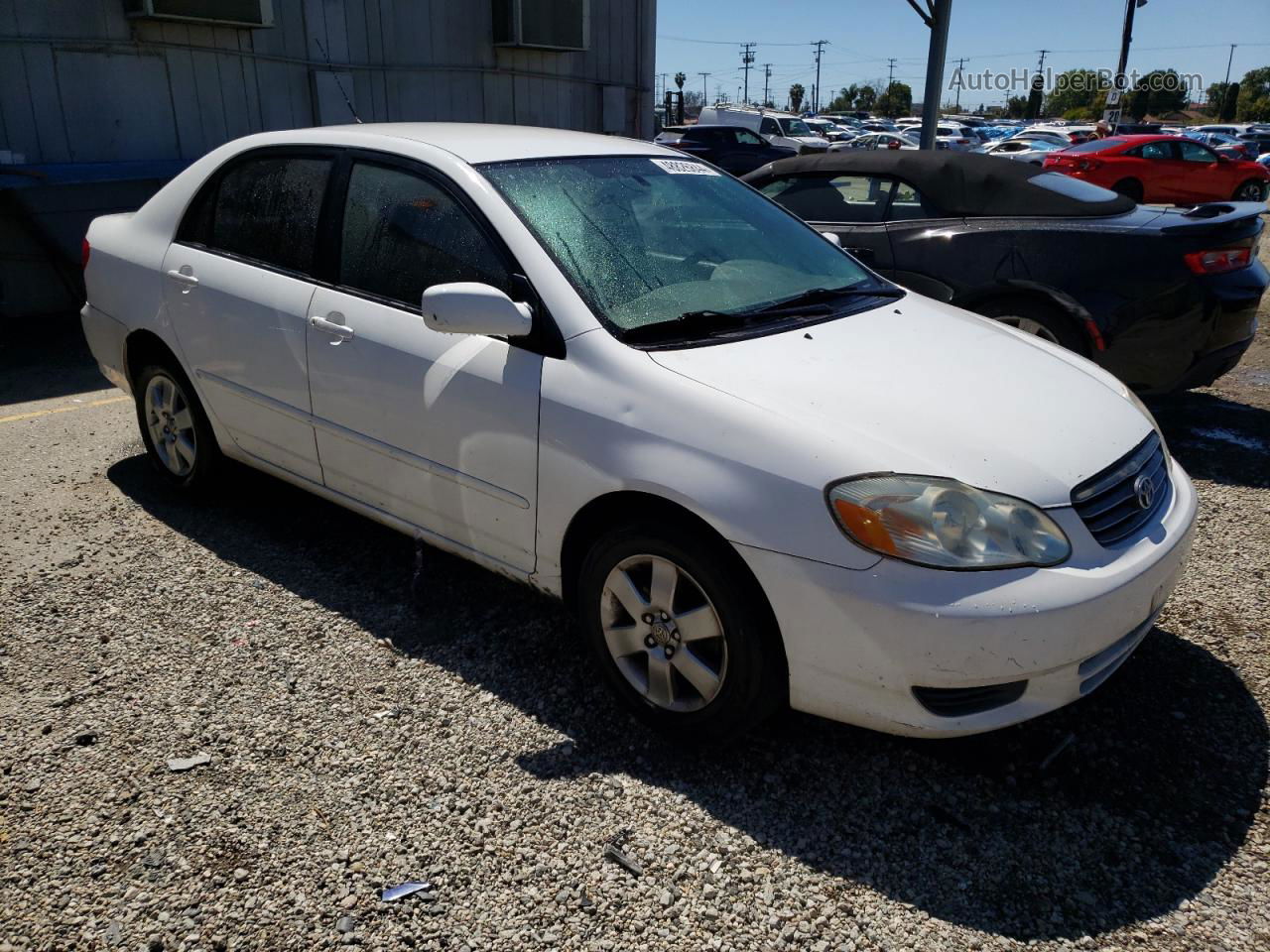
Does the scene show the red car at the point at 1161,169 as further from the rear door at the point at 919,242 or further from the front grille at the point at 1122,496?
the front grille at the point at 1122,496

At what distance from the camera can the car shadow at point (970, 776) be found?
2389 mm

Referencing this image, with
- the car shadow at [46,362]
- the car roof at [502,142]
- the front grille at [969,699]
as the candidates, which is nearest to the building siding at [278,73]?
the car shadow at [46,362]

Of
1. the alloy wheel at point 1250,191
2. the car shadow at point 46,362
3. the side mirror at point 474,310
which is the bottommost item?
the alloy wheel at point 1250,191

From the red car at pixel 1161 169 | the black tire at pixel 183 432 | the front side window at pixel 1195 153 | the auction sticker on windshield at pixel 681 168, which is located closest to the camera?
the auction sticker on windshield at pixel 681 168

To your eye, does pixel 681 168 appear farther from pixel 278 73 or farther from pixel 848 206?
pixel 278 73

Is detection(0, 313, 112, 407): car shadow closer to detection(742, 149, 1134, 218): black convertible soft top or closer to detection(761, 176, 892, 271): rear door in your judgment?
detection(761, 176, 892, 271): rear door

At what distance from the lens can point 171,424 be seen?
439 cm

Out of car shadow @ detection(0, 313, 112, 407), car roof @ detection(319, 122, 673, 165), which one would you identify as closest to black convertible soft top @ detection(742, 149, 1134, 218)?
car roof @ detection(319, 122, 673, 165)

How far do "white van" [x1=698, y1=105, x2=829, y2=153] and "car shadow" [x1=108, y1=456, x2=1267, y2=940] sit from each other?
31296 millimetres

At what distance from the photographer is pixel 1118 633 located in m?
2.54

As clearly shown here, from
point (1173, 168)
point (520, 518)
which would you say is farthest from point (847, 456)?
point (1173, 168)

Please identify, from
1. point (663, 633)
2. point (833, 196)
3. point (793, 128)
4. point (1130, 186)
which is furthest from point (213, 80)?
point (793, 128)

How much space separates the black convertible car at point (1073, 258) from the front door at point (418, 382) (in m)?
2.63

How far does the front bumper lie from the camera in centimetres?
233
